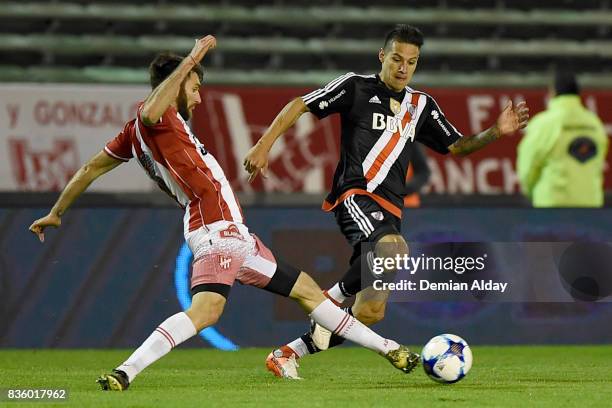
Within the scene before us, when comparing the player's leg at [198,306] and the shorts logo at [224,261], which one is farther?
the shorts logo at [224,261]

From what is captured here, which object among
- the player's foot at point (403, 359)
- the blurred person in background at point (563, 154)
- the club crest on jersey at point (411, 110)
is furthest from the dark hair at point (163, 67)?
the blurred person in background at point (563, 154)

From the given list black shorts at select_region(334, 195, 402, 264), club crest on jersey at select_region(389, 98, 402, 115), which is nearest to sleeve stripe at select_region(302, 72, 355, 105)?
club crest on jersey at select_region(389, 98, 402, 115)

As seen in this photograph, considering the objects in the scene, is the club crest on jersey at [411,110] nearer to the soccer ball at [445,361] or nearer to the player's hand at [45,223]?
the soccer ball at [445,361]

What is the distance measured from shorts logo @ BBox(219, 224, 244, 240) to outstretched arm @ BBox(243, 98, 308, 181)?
26 cm

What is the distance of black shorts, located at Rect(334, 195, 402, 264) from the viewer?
277 inches

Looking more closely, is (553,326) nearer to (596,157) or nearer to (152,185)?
(596,157)

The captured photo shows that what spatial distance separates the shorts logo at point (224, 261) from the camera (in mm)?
6160

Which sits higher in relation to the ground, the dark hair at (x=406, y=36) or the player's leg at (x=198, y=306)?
the dark hair at (x=406, y=36)

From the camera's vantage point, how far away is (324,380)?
687cm

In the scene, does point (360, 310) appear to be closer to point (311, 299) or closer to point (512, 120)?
point (311, 299)

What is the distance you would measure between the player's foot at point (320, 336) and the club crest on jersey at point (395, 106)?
48.9 inches

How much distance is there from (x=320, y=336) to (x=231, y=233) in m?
1.16

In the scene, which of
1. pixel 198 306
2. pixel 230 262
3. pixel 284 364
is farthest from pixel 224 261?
pixel 284 364

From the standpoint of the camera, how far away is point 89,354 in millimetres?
9055
